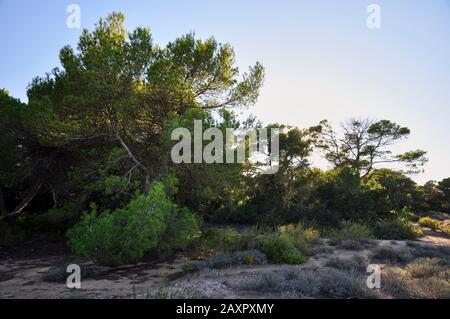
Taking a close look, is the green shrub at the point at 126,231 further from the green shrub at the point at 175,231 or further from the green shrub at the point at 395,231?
the green shrub at the point at 395,231

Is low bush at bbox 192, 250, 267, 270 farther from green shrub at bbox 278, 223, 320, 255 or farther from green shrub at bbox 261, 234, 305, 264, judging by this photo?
green shrub at bbox 278, 223, 320, 255

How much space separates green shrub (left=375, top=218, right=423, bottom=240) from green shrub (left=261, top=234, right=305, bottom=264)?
30.3 feet

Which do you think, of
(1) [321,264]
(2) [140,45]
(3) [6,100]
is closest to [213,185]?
(1) [321,264]

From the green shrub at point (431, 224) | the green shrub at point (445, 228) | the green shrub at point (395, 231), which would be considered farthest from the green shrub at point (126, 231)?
the green shrub at point (431, 224)

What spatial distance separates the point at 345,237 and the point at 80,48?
1274 cm

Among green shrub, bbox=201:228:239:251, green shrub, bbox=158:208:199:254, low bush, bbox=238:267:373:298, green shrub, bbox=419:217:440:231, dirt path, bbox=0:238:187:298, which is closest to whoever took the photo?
low bush, bbox=238:267:373:298

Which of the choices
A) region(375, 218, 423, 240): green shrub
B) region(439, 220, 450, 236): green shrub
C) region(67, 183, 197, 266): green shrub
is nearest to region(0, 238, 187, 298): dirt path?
region(67, 183, 197, 266): green shrub

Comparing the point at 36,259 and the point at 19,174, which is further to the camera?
the point at 19,174

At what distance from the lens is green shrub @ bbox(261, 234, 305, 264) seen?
891 cm

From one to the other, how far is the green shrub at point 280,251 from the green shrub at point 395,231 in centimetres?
925

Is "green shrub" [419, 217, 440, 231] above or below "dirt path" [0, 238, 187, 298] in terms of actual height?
below

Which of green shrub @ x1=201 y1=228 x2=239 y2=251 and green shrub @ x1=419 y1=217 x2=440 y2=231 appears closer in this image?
green shrub @ x1=201 y1=228 x2=239 y2=251
